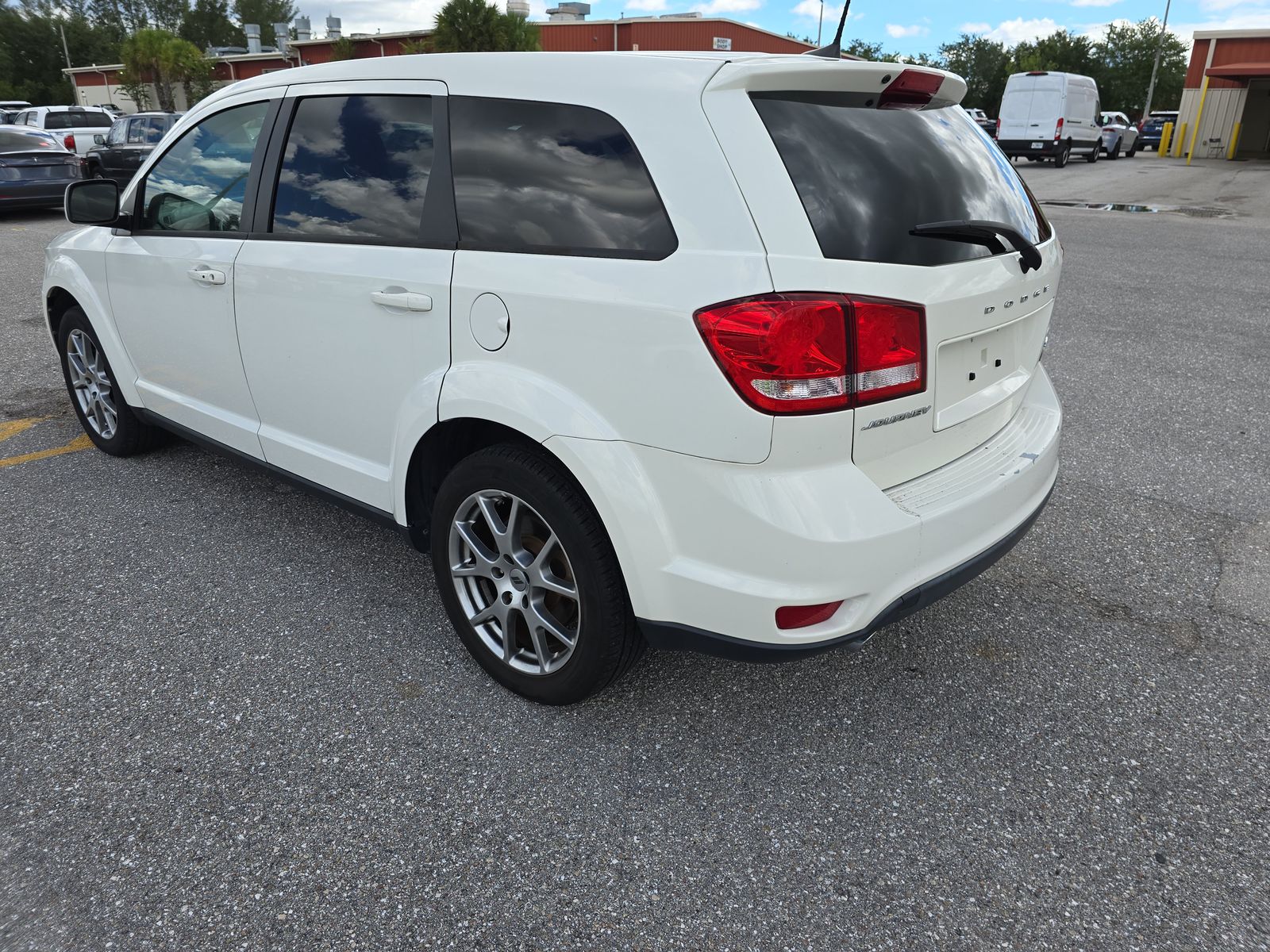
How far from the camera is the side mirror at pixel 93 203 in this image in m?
3.89

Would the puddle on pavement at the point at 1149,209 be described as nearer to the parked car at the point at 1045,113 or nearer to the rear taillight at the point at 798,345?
the parked car at the point at 1045,113

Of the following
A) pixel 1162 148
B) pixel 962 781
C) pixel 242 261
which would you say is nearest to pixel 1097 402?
pixel 962 781

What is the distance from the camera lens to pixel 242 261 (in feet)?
10.4

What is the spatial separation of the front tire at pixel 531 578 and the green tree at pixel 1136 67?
6796 centimetres

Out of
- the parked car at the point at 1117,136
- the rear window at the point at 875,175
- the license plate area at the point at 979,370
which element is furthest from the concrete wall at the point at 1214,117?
the rear window at the point at 875,175

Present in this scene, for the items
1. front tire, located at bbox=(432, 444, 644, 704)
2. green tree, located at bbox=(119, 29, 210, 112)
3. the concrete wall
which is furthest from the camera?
green tree, located at bbox=(119, 29, 210, 112)

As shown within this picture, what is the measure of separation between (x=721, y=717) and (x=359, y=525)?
1.99m

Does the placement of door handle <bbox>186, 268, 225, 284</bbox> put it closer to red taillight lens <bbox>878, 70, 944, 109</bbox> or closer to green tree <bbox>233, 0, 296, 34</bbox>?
red taillight lens <bbox>878, 70, 944, 109</bbox>

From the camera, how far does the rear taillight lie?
6.48ft

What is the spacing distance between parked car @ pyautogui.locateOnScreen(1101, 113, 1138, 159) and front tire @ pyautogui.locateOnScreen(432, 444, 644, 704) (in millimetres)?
37873

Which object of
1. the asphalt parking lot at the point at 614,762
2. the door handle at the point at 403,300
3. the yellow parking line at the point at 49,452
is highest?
the door handle at the point at 403,300

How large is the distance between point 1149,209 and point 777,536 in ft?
60.4

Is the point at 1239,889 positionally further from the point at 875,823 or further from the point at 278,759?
the point at 278,759

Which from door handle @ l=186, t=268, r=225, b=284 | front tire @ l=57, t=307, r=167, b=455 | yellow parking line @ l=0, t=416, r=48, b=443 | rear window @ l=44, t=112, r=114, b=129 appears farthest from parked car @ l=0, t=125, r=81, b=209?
door handle @ l=186, t=268, r=225, b=284
